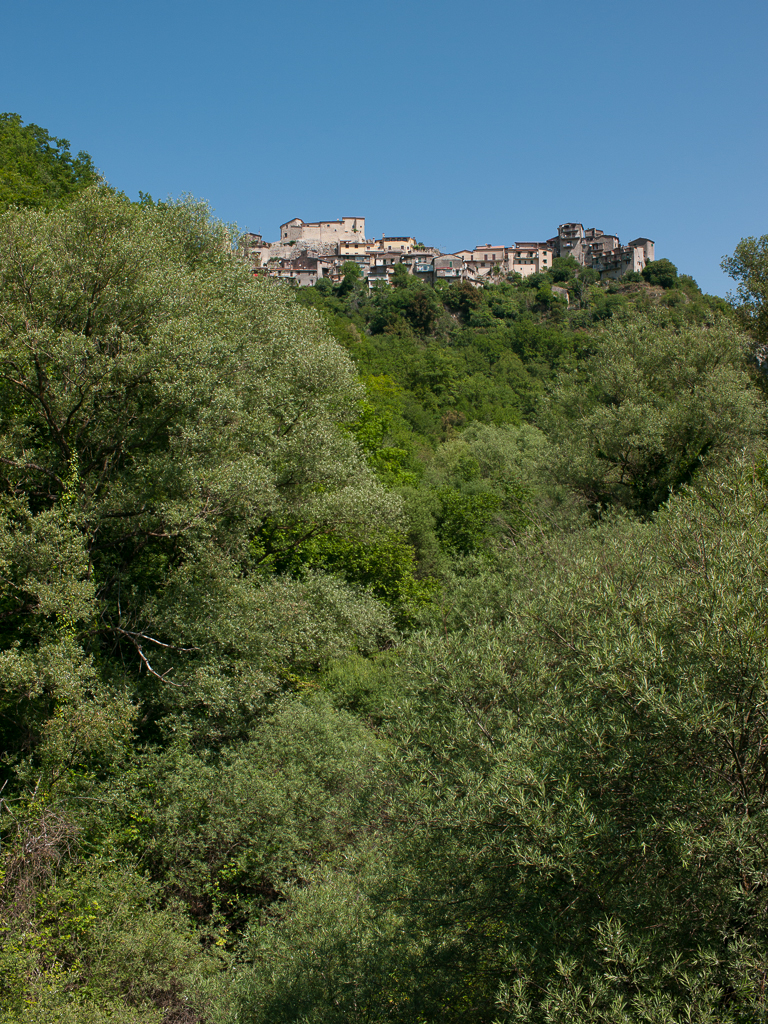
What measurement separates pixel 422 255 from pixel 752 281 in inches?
5307

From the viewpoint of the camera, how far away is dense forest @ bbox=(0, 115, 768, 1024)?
6.04 m

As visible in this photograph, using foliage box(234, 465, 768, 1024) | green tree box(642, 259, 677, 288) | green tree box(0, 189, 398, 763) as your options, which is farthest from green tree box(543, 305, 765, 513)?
green tree box(642, 259, 677, 288)

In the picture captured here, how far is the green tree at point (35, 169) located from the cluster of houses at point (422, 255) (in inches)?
4109

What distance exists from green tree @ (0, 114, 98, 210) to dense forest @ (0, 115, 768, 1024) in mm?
186

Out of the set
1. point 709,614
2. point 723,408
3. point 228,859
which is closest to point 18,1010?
point 228,859

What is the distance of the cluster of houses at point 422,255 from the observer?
14312 centimetres

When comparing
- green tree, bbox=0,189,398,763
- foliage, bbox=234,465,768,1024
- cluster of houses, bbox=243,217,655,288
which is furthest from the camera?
cluster of houses, bbox=243,217,655,288

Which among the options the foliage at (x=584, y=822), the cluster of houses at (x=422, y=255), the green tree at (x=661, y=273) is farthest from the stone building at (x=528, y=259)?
the foliage at (x=584, y=822)

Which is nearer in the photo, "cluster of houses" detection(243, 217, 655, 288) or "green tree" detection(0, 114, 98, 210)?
"green tree" detection(0, 114, 98, 210)

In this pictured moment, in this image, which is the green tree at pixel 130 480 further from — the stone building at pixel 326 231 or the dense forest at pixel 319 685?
the stone building at pixel 326 231

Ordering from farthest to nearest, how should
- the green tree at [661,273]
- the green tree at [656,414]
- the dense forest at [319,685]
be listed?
the green tree at [661,273]
the green tree at [656,414]
the dense forest at [319,685]

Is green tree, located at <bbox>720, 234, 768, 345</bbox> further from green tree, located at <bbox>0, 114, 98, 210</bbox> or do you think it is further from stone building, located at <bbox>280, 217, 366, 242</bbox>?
stone building, located at <bbox>280, 217, 366, 242</bbox>

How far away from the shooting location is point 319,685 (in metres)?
21.0

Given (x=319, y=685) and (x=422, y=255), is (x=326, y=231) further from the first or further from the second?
(x=319, y=685)
